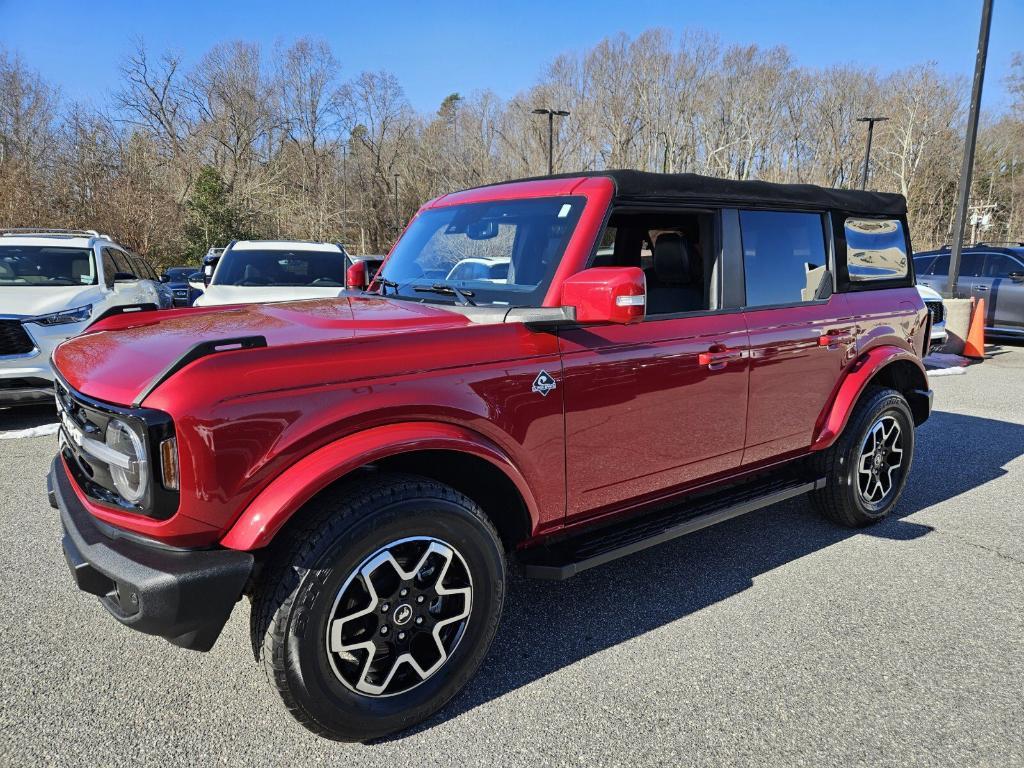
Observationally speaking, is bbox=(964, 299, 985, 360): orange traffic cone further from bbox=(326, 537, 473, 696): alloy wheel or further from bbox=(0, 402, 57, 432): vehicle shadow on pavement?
bbox=(0, 402, 57, 432): vehicle shadow on pavement

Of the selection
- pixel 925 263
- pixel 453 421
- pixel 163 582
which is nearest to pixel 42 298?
pixel 163 582

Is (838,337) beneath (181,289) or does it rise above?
above

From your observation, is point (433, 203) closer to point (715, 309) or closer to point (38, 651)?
point (715, 309)

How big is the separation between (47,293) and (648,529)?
6.77 metres

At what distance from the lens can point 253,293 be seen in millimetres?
8508

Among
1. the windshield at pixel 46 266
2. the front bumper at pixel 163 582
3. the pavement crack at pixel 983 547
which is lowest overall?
the pavement crack at pixel 983 547

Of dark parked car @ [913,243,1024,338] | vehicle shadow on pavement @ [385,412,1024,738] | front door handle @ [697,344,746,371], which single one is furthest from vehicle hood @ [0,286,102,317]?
dark parked car @ [913,243,1024,338]

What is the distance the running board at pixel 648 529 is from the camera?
9.09 feet

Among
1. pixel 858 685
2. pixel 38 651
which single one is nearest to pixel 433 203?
pixel 38 651

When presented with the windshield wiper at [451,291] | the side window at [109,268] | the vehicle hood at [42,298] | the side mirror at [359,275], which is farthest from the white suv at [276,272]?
the windshield wiper at [451,291]

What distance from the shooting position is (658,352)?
2943 mm

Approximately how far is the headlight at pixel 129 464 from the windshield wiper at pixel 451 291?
4.55 ft

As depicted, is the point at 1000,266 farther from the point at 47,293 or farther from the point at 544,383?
the point at 47,293

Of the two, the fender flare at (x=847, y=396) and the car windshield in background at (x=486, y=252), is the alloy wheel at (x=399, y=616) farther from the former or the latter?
the fender flare at (x=847, y=396)
